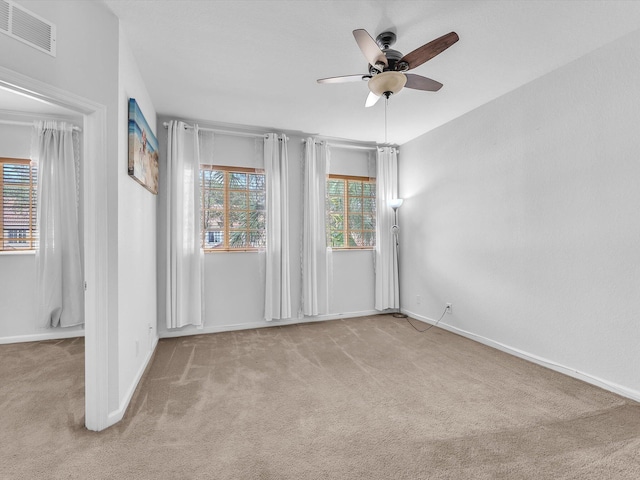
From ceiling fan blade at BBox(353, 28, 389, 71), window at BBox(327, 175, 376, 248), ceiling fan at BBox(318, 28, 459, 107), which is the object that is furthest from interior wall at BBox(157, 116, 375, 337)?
ceiling fan blade at BBox(353, 28, 389, 71)

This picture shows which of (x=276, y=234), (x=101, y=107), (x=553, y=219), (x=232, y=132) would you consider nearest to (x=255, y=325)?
(x=276, y=234)

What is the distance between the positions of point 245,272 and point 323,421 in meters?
2.42

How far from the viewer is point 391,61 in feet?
6.99

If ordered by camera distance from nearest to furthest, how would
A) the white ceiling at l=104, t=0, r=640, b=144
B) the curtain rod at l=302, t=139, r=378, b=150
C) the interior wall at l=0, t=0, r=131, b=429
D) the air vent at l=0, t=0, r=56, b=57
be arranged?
the air vent at l=0, t=0, r=56, b=57
the interior wall at l=0, t=0, r=131, b=429
the white ceiling at l=104, t=0, r=640, b=144
the curtain rod at l=302, t=139, r=378, b=150

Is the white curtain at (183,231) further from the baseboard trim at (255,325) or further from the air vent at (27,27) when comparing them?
the air vent at (27,27)

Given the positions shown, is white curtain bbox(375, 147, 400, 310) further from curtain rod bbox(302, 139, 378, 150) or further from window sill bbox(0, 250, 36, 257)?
window sill bbox(0, 250, 36, 257)

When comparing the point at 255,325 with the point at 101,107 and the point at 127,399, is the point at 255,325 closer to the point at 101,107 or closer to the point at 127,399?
the point at 127,399

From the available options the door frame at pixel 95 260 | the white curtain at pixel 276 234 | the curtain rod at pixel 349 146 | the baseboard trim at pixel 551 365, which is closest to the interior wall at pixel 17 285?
the door frame at pixel 95 260

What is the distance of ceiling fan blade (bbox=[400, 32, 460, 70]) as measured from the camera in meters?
1.78

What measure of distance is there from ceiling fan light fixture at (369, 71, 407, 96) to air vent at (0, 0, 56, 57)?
1.89 meters

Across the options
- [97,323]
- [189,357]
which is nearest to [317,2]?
[97,323]

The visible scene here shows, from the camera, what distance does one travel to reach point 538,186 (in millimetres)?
2865

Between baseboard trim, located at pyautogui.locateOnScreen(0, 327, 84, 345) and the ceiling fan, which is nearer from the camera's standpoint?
the ceiling fan

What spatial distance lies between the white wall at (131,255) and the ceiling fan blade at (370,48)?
5.21 ft
